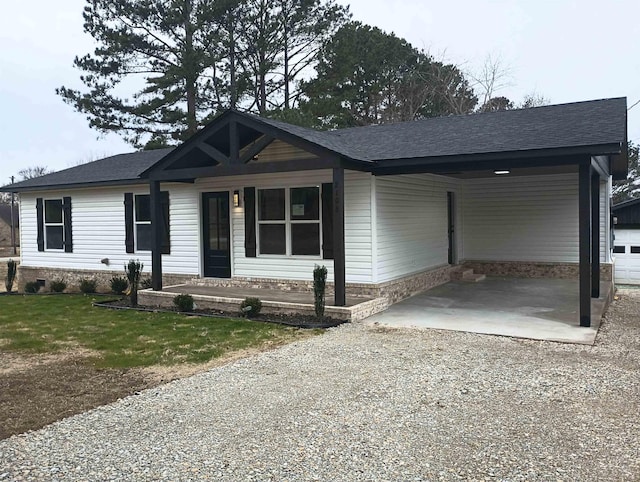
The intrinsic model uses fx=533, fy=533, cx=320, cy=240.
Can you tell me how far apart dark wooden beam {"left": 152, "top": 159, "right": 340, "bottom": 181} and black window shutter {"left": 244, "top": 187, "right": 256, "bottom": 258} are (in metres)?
1.32

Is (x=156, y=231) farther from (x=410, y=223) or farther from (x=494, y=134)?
(x=494, y=134)

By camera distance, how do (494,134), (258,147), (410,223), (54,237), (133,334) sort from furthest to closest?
1. (54,237)
2. (410,223)
3. (494,134)
4. (258,147)
5. (133,334)

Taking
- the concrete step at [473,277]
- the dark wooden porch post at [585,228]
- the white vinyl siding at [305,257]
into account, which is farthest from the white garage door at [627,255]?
the white vinyl siding at [305,257]

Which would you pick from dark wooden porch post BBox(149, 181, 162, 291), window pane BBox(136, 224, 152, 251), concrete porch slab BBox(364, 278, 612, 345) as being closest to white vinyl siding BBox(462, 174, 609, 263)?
concrete porch slab BBox(364, 278, 612, 345)

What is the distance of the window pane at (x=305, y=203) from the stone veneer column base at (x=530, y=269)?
205 inches

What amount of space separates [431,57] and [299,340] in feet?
74.5

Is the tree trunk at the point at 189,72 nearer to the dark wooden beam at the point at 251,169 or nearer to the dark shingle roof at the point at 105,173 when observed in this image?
the dark shingle roof at the point at 105,173

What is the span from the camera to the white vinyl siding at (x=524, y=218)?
12.2m

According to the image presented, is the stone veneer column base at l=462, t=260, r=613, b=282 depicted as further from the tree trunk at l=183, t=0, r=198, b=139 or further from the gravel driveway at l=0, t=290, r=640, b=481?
the tree trunk at l=183, t=0, r=198, b=139

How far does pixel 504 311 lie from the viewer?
28.1 feet

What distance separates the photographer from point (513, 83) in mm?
26750

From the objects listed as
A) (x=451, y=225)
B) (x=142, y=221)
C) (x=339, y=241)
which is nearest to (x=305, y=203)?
(x=339, y=241)

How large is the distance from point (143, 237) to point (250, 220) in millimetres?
3158

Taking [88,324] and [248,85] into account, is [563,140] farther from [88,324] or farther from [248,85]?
[248,85]
